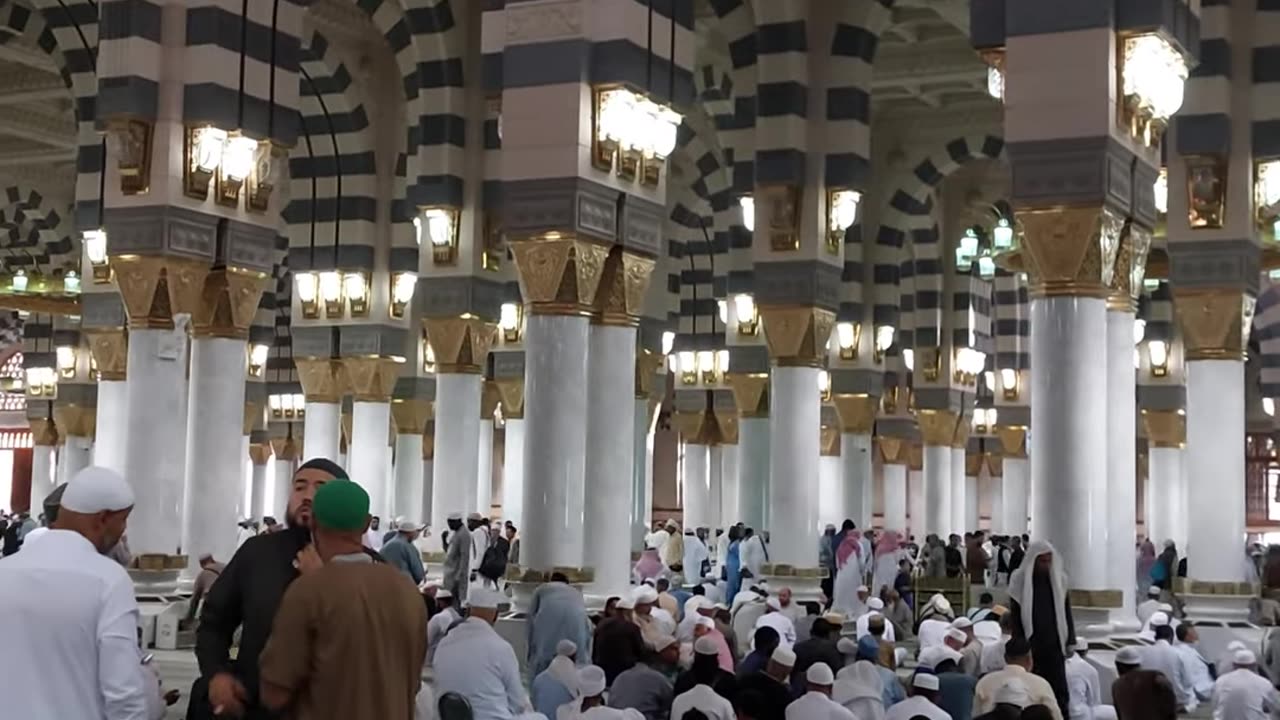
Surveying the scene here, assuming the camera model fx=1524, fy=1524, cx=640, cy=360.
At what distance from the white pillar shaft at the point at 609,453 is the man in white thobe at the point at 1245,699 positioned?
3.71 metres

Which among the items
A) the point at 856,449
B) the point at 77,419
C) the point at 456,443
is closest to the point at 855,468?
the point at 856,449

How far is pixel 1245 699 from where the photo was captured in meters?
6.33

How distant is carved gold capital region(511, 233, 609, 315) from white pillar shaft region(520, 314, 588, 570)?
8cm

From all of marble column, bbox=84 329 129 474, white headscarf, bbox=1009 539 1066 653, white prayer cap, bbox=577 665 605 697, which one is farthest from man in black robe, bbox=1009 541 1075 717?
marble column, bbox=84 329 129 474

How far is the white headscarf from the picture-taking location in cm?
662

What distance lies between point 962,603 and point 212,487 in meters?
6.57

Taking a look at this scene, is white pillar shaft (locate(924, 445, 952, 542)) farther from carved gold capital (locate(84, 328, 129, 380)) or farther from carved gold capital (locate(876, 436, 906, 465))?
carved gold capital (locate(84, 328, 129, 380))

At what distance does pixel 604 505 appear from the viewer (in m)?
9.12

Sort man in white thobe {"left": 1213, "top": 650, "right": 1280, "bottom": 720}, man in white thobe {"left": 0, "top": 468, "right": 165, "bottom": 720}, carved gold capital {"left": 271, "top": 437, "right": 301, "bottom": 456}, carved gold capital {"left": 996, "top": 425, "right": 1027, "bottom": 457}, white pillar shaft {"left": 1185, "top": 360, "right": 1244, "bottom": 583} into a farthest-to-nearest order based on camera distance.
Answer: carved gold capital {"left": 271, "top": 437, "right": 301, "bottom": 456} → carved gold capital {"left": 996, "top": 425, "right": 1027, "bottom": 457} → white pillar shaft {"left": 1185, "top": 360, "right": 1244, "bottom": 583} → man in white thobe {"left": 1213, "top": 650, "right": 1280, "bottom": 720} → man in white thobe {"left": 0, "top": 468, "right": 165, "bottom": 720}

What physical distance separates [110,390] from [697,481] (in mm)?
10080

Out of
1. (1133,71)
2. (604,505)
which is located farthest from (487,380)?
(1133,71)

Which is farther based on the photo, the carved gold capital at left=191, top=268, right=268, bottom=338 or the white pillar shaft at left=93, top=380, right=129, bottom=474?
the white pillar shaft at left=93, top=380, right=129, bottom=474

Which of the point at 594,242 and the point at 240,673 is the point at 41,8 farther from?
the point at 240,673

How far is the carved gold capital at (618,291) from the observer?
9336 mm
